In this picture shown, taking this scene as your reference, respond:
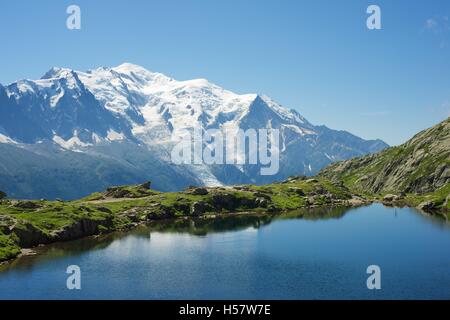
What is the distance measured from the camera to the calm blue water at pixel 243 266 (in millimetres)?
104312

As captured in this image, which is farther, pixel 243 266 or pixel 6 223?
pixel 6 223

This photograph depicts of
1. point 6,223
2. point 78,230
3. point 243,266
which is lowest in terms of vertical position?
point 243,266

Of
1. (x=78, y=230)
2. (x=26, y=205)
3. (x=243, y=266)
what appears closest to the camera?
(x=243, y=266)

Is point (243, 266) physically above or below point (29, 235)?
below

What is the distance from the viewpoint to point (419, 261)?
430 ft

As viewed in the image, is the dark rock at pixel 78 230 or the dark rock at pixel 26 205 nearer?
the dark rock at pixel 78 230

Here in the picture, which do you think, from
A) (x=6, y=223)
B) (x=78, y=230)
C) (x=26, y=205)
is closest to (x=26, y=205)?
(x=26, y=205)

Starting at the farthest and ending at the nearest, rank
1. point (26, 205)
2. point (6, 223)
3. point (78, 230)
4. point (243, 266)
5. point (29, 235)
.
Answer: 1. point (26, 205)
2. point (78, 230)
3. point (29, 235)
4. point (6, 223)
5. point (243, 266)

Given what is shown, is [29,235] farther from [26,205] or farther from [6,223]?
[26,205]

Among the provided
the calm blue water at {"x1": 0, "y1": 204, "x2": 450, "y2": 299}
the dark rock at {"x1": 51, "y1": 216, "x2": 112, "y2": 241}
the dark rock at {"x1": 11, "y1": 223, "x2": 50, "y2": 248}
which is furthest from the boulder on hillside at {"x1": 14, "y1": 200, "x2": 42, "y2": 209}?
the calm blue water at {"x1": 0, "y1": 204, "x2": 450, "y2": 299}

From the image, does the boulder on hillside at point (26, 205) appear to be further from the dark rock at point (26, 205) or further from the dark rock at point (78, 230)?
the dark rock at point (78, 230)

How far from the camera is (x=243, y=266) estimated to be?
5148 inches

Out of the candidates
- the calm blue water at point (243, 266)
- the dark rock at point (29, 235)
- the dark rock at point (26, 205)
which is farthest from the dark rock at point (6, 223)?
the dark rock at point (26, 205)

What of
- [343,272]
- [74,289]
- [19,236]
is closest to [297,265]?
[343,272]
